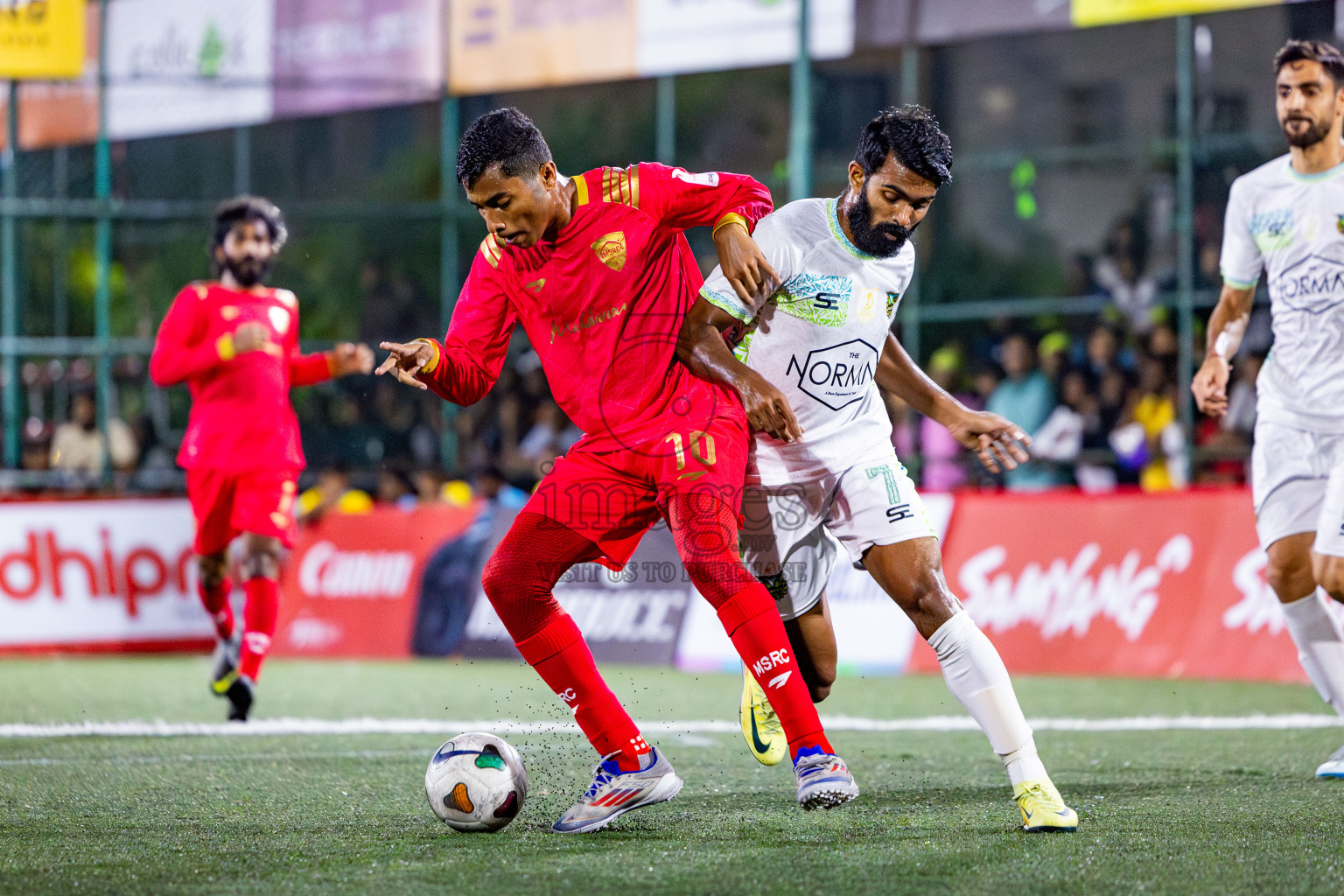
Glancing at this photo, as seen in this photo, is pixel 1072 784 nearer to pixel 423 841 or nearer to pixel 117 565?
pixel 423 841

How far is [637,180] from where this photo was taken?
5012mm

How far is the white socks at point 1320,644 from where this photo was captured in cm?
608

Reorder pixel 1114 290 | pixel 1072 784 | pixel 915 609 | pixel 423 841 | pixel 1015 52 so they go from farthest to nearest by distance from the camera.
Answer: pixel 1015 52, pixel 1114 290, pixel 1072 784, pixel 915 609, pixel 423 841

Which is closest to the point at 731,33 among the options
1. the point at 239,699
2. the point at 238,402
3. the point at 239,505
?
the point at 238,402

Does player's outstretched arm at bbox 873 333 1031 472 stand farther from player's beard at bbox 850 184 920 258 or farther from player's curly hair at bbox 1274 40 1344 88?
player's curly hair at bbox 1274 40 1344 88

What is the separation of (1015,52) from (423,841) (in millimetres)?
14954

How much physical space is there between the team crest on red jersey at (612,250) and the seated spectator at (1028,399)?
8.16 meters

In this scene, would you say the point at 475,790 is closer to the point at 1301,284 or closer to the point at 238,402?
the point at 1301,284

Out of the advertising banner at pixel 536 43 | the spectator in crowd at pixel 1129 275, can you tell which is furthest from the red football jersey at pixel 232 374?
the advertising banner at pixel 536 43

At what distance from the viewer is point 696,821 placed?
4.84 m

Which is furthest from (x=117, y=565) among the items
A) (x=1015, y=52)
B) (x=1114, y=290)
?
(x=1015, y=52)

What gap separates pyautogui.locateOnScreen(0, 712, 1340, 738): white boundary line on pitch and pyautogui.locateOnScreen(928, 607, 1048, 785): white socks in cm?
267

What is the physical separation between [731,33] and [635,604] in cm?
595

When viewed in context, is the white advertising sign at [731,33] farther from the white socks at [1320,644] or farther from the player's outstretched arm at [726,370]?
the player's outstretched arm at [726,370]
